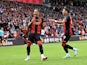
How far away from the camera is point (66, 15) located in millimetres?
16828

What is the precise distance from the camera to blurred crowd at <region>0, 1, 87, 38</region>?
1284 inches

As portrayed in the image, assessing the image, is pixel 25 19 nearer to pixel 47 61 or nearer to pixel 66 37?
pixel 66 37

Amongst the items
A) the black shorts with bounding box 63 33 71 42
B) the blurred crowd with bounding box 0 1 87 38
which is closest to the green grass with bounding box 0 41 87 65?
the black shorts with bounding box 63 33 71 42

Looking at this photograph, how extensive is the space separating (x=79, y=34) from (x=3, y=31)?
10575mm

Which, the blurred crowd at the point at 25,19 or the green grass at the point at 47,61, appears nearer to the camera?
the green grass at the point at 47,61

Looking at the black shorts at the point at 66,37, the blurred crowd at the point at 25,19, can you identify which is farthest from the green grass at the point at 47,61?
the blurred crowd at the point at 25,19

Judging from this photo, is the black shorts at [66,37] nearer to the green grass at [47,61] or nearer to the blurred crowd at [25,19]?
the green grass at [47,61]

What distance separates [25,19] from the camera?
3531 cm

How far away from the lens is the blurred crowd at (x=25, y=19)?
3262 cm

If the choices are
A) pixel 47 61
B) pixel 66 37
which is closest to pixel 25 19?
pixel 66 37

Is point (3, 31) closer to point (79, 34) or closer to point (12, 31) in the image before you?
point (12, 31)

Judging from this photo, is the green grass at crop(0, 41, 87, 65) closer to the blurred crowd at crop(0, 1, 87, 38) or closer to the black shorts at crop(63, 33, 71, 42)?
the black shorts at crop(63, 33, 71, 42)

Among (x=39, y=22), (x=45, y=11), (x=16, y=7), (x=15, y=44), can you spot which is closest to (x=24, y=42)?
(x=15, y=44)

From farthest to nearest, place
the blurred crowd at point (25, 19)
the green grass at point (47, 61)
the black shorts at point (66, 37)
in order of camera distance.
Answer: the blurred crowd at point (25, 19) < the black shorts at point (66, 37) < the green grass at point (47, 61)
